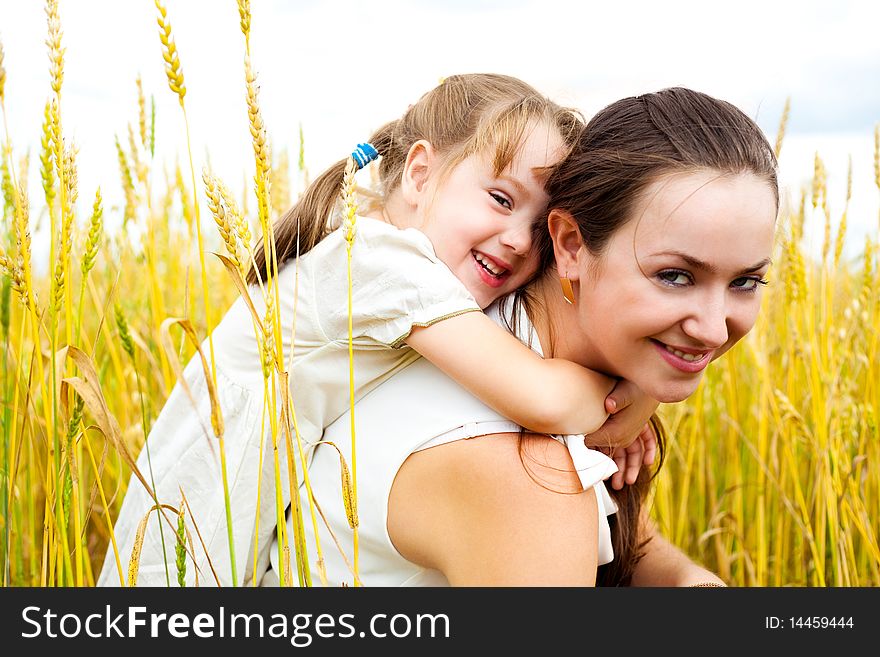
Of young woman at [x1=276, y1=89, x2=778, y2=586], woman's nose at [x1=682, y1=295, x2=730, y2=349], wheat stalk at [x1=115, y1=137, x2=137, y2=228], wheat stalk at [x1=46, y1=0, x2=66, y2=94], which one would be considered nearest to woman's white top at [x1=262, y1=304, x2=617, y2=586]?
young woman at [x1=276, y1=89, x2=778, y2=586]

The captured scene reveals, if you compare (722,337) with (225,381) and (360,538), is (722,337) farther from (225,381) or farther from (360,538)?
(225,381)

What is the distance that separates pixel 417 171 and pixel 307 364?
0.52 metres

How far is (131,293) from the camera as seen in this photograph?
3020mm

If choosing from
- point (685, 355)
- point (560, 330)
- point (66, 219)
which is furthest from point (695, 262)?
point (66, 219)

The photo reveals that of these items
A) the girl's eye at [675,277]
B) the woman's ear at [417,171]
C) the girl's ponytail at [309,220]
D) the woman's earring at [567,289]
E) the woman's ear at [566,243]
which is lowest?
the girl's eye at [675,277]

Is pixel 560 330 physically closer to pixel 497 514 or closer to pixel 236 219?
pixel 497 514

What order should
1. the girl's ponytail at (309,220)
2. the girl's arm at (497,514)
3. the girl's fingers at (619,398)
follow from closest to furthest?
the girl's arm at (497,514), the girl's fingers at (619,398), the girl's ponytail at (309,220)

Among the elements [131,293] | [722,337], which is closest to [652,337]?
[722,337]

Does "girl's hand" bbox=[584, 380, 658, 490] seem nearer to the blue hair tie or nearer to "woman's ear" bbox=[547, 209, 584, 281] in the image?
"woman's ear" bbox=[547, 209, 584, 281]

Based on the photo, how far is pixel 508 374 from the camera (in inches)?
45.8

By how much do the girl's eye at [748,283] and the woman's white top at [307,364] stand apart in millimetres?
360

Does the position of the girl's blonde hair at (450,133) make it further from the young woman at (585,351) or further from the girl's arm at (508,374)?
the girl's arm at (508,374)

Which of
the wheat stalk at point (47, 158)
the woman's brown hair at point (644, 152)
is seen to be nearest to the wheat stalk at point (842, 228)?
the woman's brown hair at point (644, 152)

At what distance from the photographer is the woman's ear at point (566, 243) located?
1.30 meters
